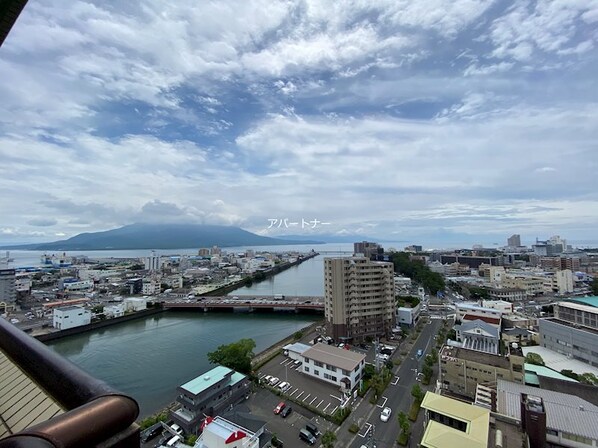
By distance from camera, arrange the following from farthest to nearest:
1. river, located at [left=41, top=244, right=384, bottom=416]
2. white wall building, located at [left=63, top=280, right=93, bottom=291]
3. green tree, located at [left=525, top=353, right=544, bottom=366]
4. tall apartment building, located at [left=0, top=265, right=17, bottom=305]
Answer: white wall building, located at [left=63, top=280, right=93, bottom=291]
tall apartment building, located at [left=0, top=265, right=17, bottom=305]
green tree, located at [left=525, top=353, right=544, bottom=366]
river, located at [left=41, top=244, right=384, bottom=416]

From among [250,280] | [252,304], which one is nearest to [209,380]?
[252,304]

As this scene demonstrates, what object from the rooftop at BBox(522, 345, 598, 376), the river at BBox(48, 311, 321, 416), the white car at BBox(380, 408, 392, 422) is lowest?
the river at BBox(48, 311, 321, 416)

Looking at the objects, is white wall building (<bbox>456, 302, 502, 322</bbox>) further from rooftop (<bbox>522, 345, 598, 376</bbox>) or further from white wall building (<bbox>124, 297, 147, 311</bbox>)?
white wall building (<bbox>124, 297, 147, 311</bbox>)

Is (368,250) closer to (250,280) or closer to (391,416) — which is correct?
(250,280)

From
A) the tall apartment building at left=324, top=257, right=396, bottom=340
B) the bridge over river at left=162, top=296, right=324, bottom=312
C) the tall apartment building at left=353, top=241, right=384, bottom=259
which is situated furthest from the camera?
the tall apartment building at left=353, top=241, right=384, bottom=259

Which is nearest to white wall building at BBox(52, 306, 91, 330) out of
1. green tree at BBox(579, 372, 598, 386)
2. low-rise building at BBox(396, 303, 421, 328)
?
low-rise building at BBox(396, 303, 421, 328)
